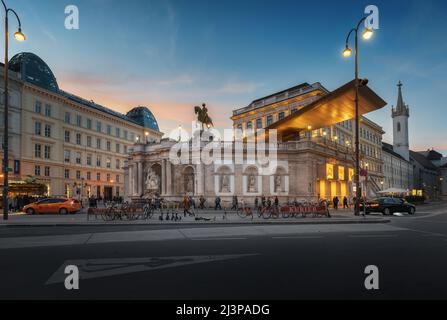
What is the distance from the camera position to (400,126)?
107 metres

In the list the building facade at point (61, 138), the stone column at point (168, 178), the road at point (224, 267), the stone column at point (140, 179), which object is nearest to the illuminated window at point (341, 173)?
the stone column at point (168, 178)

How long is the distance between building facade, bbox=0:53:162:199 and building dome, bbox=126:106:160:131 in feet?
27.4

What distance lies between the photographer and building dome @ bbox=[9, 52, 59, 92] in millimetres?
52625

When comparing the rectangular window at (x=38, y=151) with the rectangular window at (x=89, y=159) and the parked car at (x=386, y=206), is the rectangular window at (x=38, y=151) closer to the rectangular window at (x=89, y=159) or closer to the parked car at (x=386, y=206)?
the rectangular window at (x=89, y=159)

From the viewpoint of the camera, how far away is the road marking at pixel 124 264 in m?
6.76

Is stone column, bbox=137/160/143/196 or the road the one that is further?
stone column, bbox=137/160/143/196

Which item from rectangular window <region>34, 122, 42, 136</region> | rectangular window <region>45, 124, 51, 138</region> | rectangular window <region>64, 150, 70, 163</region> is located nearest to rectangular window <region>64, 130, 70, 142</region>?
rectangular window <region>64, 150, 70, 163</region>

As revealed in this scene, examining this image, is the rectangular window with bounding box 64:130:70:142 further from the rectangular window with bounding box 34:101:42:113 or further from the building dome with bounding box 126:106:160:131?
the building dome with bounding box 126:106:160:131

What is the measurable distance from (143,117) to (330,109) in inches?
2478

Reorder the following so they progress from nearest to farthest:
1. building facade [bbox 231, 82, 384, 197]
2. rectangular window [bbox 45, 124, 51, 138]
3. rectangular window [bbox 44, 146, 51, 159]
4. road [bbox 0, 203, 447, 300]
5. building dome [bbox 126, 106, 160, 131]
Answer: road [bbox 0, 203, 447, 300] < rectangular window [bbox 44, 146, 51, 159] < rectangular window [bbox 45, 124, 51, 138] < building facade [bbox 231, 82, 384, 197] < building dome [bbox 126, 106, 160, 131]
